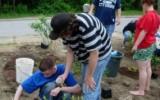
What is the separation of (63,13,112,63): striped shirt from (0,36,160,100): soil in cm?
165

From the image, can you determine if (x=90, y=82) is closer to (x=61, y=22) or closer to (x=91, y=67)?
(x=91, y=67)

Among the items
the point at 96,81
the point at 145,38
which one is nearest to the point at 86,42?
the point at 96,81

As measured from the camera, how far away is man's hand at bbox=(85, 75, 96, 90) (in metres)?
4.28

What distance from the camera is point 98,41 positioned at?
4.02 meters

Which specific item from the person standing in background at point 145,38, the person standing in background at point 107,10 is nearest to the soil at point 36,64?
the person standing in background at point 145,38

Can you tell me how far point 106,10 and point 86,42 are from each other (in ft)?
9.23

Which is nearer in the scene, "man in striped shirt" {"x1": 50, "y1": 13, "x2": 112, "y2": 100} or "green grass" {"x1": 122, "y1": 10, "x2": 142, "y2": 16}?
"man in striped shirt" {"x1": 50, "y1": 13, "x2": 112, "y2": 100}

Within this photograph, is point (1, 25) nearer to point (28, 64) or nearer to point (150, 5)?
point (28, 64)

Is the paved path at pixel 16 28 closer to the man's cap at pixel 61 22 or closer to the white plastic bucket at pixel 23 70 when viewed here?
the white plastic bucket at pixel 23 70

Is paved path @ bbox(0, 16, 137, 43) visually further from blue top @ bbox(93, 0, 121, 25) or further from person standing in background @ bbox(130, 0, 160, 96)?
person standing in background @ bbox(130, 0, 160, 96)

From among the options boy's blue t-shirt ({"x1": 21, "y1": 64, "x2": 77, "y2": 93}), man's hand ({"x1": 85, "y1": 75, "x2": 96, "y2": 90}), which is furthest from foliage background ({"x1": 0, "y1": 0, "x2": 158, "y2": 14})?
man's hand ({"x1": 85, "y1": 75, "x2": 96, "y2": 90})

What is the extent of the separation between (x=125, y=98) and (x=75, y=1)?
10114mm

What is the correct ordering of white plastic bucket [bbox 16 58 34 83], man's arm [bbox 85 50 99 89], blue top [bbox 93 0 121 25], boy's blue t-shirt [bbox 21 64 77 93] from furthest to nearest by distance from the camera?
blue top [bbox 93 0 121 25]
white plastic bucket [bbox 16 58 34 83]
boy's blue t-shirt [bbox 21 64 77 93]
man's arm [bbox 85 50 99 89]

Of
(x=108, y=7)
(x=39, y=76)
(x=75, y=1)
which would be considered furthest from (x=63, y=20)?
(x=75, y=1)
